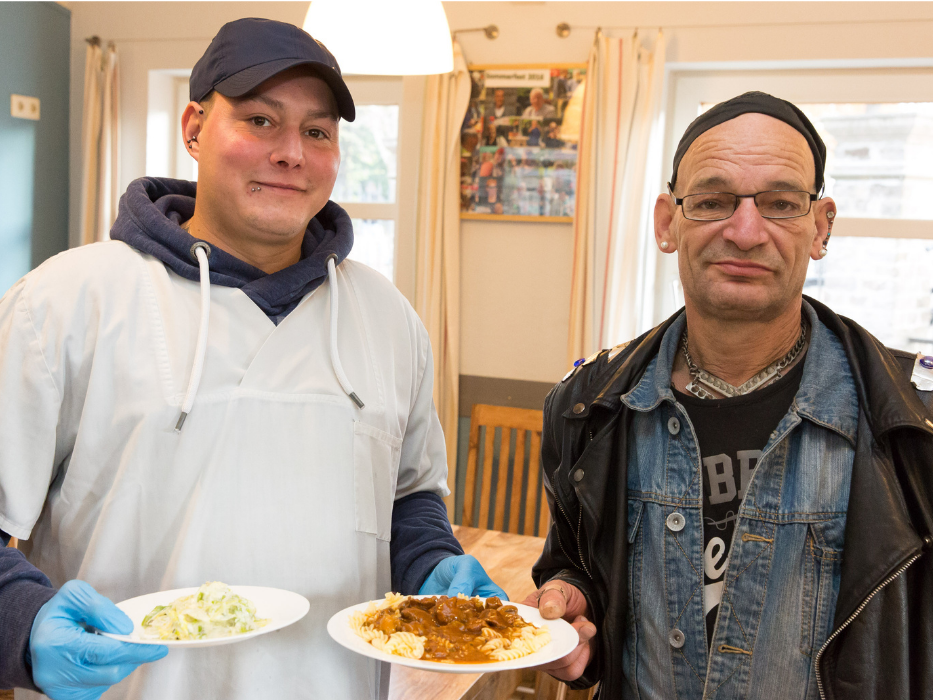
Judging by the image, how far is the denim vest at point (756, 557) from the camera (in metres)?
1.24

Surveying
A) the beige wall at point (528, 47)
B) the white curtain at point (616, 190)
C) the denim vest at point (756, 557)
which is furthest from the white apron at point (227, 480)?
the beige wall at point (528, 47)

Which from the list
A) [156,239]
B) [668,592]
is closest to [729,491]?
[668,592]

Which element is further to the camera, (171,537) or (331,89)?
(331,89)

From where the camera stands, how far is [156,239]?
133cm

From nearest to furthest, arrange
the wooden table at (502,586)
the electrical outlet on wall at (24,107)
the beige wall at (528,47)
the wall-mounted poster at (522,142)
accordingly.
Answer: the wooden table at (502,586) → the beige wall at (528,47) → the wall-mounted poster at (522,142) → the electrical outlet on wall at (24,107)

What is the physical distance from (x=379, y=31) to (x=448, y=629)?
142 cm

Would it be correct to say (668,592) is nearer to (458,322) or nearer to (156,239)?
(156,239)

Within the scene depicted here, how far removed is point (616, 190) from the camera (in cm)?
341

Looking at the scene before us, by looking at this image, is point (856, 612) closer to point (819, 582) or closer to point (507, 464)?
point (819, 582)

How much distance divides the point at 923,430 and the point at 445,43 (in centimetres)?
142

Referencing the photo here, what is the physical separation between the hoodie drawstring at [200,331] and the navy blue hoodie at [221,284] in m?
0.02

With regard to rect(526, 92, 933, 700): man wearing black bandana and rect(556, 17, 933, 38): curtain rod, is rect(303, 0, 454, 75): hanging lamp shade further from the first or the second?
rect(556, 17, 933, 38): curtain rod

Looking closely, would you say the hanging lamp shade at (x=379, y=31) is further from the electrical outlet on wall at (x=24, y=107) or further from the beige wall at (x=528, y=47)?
the electrical outlet on wall at (x=24, y=107)

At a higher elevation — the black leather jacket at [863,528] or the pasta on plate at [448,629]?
the black leather jacket at [863,528]
